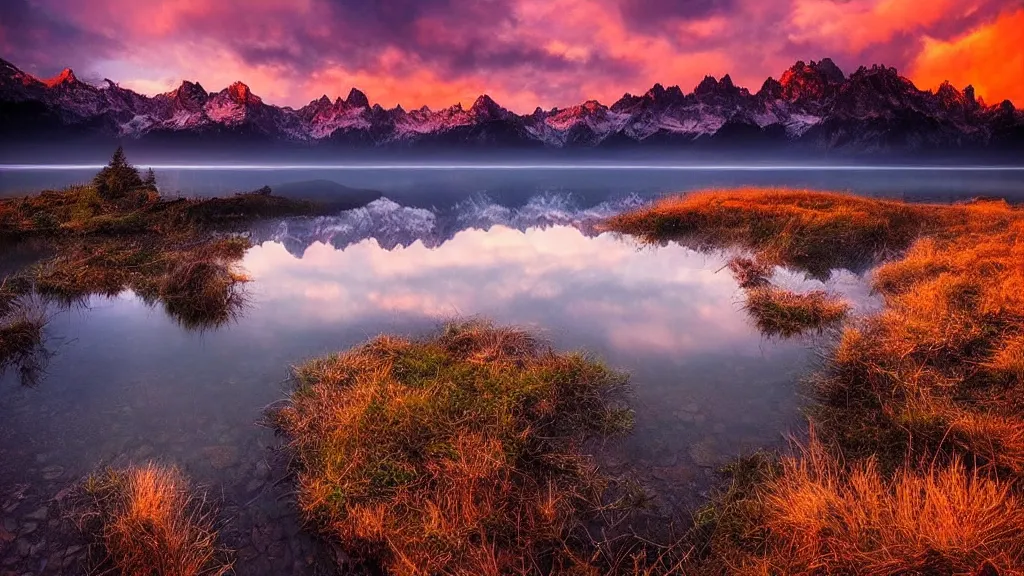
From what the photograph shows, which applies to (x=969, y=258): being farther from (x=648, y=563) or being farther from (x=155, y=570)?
(x=155, y=570)

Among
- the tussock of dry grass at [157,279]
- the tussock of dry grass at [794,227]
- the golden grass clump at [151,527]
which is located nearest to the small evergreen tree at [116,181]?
the tussock of dry grass at [157,279]

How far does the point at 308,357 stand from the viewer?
13.9 metres

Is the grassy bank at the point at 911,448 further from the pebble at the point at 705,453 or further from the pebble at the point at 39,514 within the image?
the pebble at the point at 39,514

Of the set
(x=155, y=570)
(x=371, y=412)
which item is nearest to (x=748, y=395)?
(x=371, y=412)

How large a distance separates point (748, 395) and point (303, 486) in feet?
32.2

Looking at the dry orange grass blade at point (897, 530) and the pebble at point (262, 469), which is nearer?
the dry orange grass blade at point (897, 530)

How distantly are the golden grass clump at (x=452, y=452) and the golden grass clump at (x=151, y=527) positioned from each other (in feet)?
4.81

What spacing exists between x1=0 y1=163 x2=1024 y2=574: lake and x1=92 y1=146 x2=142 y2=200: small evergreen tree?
14.5 metres

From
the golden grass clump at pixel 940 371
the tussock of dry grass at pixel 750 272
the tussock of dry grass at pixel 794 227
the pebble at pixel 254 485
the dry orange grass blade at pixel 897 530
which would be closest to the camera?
the dry orange grass blade at pixel 897 530

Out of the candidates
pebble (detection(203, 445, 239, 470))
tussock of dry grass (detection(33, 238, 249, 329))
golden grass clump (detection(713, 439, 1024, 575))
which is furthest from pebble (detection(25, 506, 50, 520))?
golden grass clump (detection(713, 439, 1024, 575))

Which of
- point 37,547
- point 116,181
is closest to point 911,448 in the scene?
point 37,547

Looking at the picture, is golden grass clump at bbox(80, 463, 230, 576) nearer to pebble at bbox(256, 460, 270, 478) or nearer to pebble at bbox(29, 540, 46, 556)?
pebble at bbox(29, 540, 46, 556)

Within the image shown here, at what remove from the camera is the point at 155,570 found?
6.45 meters

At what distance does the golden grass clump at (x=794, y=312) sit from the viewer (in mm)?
15719
